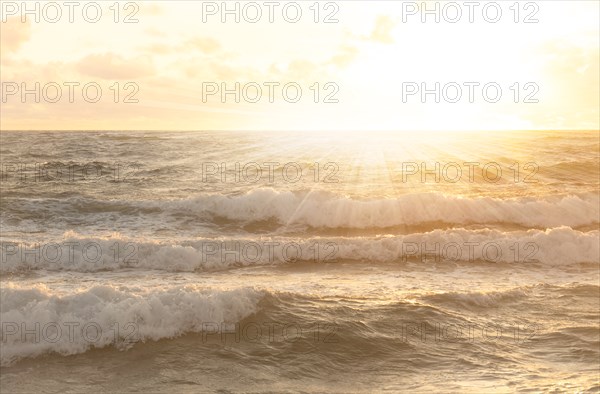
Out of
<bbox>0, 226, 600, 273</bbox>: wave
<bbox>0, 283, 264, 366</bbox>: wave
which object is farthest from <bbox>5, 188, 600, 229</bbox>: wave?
<bbox>0, 283, 264, 366</bbox>: wave

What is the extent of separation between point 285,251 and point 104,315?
7.16 meters

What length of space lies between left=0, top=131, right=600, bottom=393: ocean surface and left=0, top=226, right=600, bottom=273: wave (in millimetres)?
57

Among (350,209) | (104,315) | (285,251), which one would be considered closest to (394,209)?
(350,209)

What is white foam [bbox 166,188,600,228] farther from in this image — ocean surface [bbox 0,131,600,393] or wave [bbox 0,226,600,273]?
wave [bbox 0,226,600,273]

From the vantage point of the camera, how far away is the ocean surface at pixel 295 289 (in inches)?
320

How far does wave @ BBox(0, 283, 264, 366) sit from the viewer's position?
29.1 feet

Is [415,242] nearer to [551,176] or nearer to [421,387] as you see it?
[421,387]

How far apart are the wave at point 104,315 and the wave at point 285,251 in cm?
420

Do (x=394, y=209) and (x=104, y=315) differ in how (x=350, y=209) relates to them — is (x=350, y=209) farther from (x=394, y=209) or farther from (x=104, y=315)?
(x=104, y=315)

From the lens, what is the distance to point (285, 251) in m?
16.0

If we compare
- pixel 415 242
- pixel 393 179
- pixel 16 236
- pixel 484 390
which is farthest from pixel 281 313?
pixel 393 179

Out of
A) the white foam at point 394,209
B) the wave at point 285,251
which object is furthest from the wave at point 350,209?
the wave at point 285,251

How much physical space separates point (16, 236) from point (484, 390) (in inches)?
618

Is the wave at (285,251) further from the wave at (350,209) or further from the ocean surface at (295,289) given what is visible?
the wave at (350,209)
